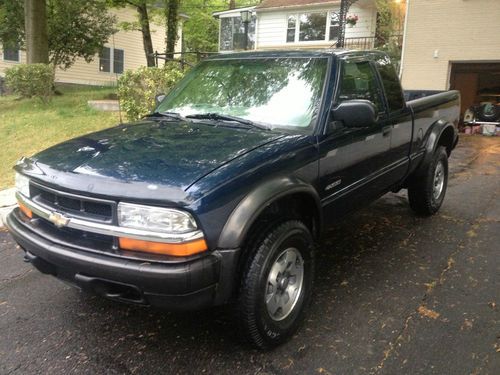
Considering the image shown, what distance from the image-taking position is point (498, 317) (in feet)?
10.4

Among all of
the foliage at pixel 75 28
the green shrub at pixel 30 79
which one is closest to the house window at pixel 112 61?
the foliage at pixel 75 28

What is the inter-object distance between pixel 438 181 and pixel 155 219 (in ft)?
13.5

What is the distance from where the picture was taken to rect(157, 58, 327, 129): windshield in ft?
10.9

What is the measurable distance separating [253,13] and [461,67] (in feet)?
42.6

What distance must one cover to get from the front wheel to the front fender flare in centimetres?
21

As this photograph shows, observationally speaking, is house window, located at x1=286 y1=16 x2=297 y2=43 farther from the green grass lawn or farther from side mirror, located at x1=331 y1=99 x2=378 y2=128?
side mirror, located at x1=331 y1=99 x2=378 y2=128

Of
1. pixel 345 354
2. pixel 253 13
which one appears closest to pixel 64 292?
pixel 345 354

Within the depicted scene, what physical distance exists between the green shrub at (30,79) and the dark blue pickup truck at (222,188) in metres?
9.17

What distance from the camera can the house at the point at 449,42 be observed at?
1273 cm

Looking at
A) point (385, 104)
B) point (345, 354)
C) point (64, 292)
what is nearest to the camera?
point (345, 354)

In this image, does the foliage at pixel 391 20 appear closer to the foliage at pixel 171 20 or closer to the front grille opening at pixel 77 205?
the foliage at pixel 171 20

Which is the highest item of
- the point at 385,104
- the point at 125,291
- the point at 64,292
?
the point at 385,104

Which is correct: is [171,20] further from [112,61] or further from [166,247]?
[166,247]

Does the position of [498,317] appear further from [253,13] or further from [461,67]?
[253,13]
